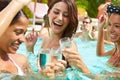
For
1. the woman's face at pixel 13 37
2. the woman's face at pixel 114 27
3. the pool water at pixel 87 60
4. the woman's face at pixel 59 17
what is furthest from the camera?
the woman's face at pixel 59 17

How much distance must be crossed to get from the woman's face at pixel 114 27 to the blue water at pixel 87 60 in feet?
1.49

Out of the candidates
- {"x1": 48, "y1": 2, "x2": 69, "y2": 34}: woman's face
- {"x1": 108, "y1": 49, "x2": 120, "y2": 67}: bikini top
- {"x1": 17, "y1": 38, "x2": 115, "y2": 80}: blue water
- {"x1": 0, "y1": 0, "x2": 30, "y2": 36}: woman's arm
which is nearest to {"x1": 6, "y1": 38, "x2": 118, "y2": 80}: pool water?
{"x1": 17, "y1": 38, "x2": 115, "y2": 80}: blue water

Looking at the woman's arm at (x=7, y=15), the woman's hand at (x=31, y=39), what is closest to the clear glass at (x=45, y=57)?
the woman's arm at (x=7, y=15)

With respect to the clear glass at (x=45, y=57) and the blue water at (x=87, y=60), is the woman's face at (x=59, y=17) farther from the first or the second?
the clear glass at (x=45, y=57)

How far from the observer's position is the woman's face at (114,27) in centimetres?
455

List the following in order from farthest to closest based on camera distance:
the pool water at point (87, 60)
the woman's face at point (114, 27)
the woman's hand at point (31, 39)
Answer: the woman's hand at point (31, 39), the woman's face at point (114, 27), the pool water at point (87, 60)

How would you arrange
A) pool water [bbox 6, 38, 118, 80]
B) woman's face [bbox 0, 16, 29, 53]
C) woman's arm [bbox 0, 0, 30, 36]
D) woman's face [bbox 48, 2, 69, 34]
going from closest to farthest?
woman's arm [bbox 0, 0, 30, 36], woman's face [bbox 0, 16, 29, 53], pool water [bbox 6, 38, 118, 80], woman's face [bbox 48, 2, 69, 34]

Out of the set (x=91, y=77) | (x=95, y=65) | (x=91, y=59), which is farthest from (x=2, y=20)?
(x=91, y=59)

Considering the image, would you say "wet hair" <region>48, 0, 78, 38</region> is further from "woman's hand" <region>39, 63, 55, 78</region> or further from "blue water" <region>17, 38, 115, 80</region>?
"woman's hand" <region>39, 63, 55, 78</region>

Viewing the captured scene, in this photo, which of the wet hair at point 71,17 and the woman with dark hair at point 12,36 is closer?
the woman with dark hair at point 12,36

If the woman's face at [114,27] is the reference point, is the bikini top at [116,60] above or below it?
below

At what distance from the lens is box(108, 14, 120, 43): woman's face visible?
4555 millimetres

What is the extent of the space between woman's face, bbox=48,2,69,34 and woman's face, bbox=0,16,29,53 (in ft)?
4.34

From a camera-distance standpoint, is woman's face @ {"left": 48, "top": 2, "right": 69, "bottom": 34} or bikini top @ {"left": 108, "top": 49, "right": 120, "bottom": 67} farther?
bikini top @ {"left": 108, "top": 49, "right": 120, "bottom": 67}
